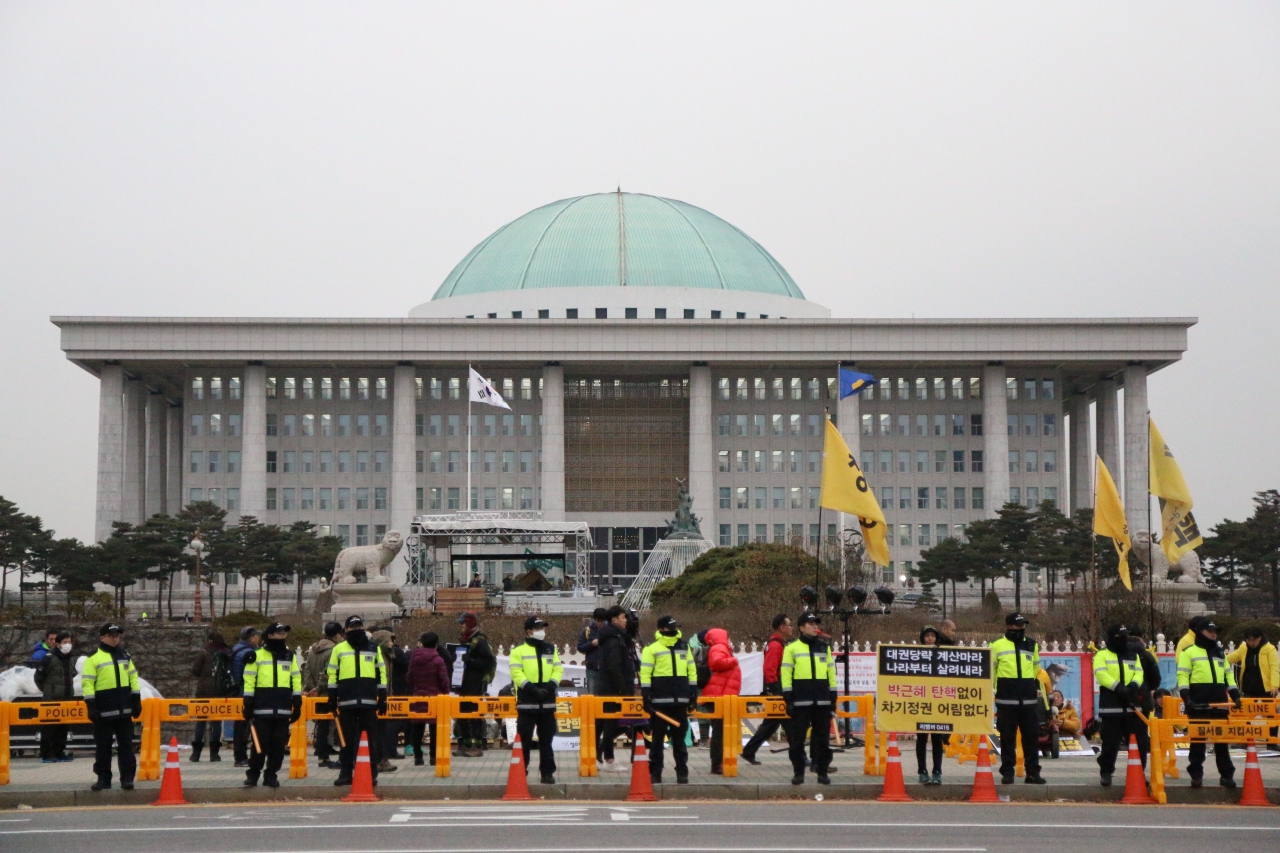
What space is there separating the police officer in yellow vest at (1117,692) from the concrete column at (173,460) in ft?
323

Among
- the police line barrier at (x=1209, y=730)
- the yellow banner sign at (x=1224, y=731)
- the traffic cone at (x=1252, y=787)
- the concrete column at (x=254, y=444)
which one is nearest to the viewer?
the traffic cone at (x=1252, y=787)

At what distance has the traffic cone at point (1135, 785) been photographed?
1714 cm

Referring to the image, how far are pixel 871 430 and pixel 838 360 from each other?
7.82 meters

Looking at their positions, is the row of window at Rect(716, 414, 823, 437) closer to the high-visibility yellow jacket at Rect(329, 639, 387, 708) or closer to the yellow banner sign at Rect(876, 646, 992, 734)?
the yellow banner sign at Rect(876, 646, 992, 734)

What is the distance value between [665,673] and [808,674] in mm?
1798

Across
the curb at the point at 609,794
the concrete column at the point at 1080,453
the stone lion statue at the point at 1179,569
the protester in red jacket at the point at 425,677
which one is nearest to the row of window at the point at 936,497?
the concrete column at the point at 1080,453

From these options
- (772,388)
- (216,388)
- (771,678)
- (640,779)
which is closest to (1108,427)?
(772,388)

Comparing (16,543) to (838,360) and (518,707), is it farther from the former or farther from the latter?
(518,707)

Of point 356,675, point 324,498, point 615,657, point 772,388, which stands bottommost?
point 356,675

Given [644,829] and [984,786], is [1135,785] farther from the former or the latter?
[644,829]

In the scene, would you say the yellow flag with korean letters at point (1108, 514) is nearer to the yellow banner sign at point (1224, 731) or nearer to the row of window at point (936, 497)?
the yellow banner sign at point (1224, 731)

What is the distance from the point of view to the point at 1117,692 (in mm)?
18016

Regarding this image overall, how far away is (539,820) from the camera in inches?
608

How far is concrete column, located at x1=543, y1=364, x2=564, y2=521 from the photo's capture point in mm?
97188
